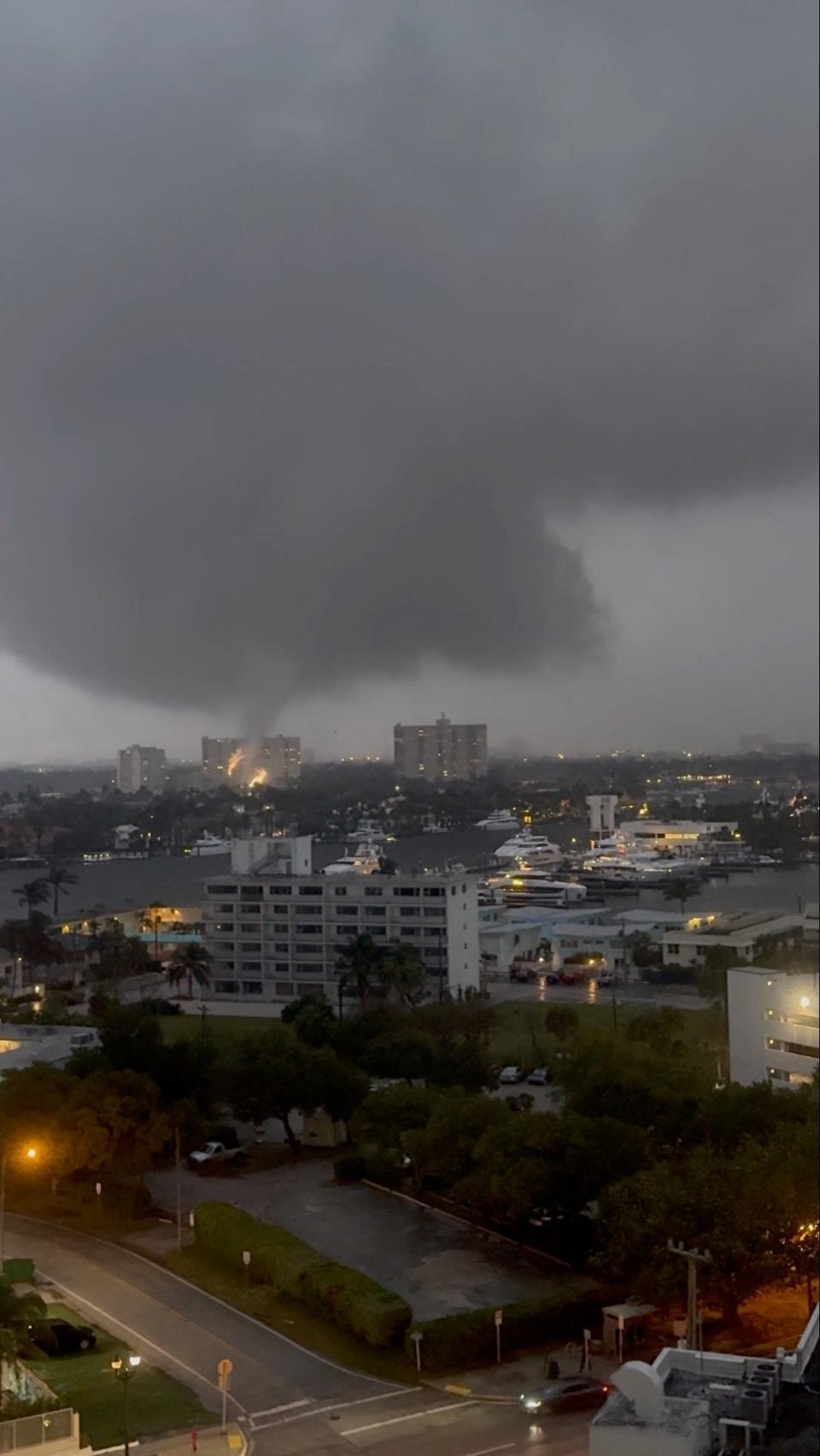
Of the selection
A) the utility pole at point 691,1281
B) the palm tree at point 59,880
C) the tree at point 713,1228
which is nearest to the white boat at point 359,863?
the palm tree at point 59,880

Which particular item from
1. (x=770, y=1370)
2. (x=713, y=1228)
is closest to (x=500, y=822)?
(x=713, y=1228)

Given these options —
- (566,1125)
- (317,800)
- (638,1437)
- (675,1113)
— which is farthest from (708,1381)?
(317,800)

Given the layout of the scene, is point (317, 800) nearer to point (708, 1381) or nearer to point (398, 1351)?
point (398, 1351)

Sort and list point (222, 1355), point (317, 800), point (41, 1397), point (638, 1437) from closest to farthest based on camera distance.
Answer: point (638, 1437)
point (41, 1397)
point (222, 1355)
point (317, 800)

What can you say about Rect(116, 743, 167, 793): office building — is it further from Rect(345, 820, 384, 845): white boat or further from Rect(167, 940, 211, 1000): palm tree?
→ Rect(167, 940, 211, 1000): palm tree

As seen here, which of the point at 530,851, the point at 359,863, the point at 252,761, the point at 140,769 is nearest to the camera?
the point at 140,769

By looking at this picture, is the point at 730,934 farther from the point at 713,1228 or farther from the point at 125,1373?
the point at 125,1373
